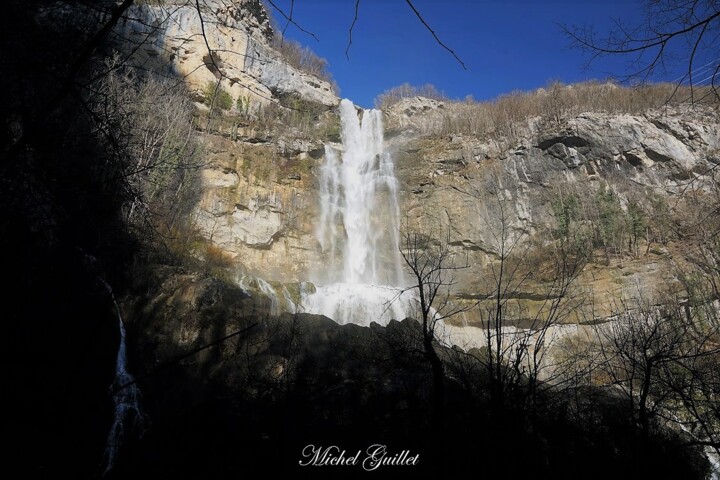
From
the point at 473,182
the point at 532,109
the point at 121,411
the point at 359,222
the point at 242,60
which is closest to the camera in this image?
the point at 121,411

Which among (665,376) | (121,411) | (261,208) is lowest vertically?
(121,411)

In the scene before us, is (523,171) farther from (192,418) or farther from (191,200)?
(192,418)

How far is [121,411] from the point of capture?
758cm

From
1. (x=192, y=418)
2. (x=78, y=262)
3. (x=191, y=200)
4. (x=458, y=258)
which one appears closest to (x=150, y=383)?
(x=192, y=418)

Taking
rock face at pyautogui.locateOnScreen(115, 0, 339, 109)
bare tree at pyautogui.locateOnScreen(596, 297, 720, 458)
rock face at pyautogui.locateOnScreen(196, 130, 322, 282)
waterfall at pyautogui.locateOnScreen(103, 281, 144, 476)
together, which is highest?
rock face at pyautogui.locateOnScreen(115, 0, 339, 109)

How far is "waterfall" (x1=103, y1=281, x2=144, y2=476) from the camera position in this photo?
6.95m

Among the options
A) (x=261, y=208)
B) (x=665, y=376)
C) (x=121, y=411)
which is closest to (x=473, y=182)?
(x=261, y=208)

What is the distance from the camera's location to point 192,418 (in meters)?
6.50

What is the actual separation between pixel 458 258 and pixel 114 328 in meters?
15.5

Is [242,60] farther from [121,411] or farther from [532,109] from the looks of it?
[121,411]

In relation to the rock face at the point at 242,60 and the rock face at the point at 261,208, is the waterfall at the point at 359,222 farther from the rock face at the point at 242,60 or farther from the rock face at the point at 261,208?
the rock face at the point at 242,60

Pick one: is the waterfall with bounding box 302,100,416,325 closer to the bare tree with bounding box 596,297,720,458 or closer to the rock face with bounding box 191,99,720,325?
the rock face with bounding box 191,99,720,325

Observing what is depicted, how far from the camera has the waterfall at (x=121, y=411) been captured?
6949 millimetres

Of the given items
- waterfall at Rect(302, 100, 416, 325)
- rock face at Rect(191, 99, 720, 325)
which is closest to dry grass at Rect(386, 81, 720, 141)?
rock face at Rect(191, 99, 720, 325)
